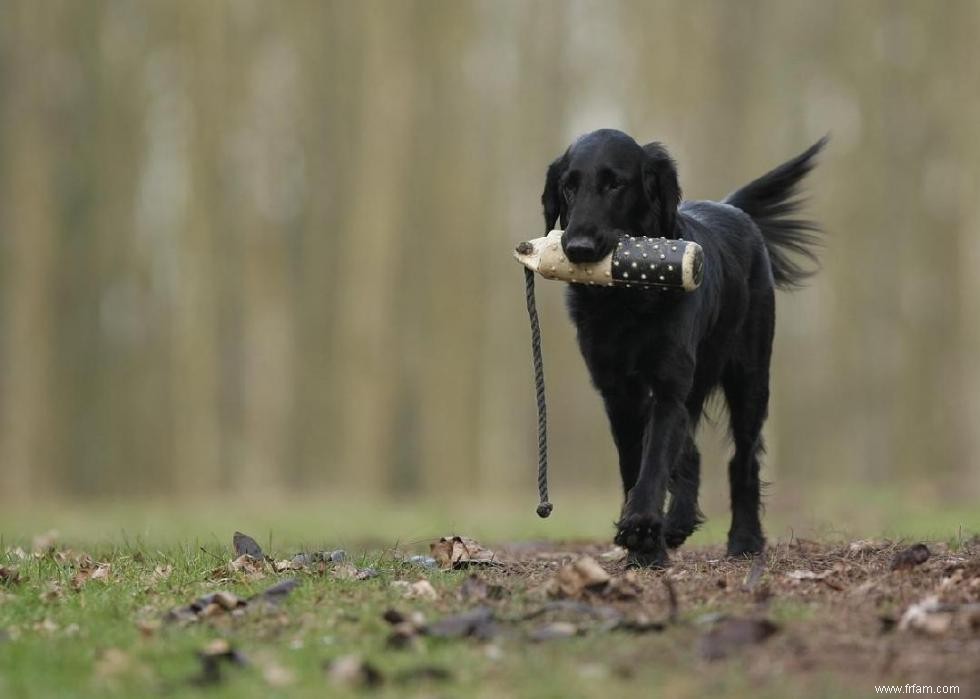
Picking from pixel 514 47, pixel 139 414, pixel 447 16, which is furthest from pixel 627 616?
pixel 139 414

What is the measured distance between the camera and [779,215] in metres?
7.93

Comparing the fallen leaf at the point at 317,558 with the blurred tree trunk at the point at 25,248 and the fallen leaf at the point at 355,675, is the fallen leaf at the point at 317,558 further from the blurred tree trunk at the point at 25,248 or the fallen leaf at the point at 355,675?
the blurred tree trunk at the point at 25,248

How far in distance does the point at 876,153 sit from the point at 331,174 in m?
8.38

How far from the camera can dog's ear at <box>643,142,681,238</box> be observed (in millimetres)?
6152

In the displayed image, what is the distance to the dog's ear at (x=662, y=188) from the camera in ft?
20.2

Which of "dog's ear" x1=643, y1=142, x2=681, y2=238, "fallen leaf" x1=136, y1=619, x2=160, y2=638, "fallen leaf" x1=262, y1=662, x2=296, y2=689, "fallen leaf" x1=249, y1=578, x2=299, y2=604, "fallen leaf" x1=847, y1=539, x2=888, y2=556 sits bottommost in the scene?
"fallen leaf" x1=847, y1=539, x2=888, y2=556

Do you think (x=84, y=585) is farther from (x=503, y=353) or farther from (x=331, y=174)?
(x=503, y=353)

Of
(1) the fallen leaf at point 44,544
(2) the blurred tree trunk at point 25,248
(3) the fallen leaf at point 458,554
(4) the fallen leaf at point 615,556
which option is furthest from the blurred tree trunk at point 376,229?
(3) the fallen leaf at point 458,554

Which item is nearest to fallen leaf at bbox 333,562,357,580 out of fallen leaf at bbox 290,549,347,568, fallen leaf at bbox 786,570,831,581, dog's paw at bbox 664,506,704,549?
fallen leaf at bbox 290,549,347,568

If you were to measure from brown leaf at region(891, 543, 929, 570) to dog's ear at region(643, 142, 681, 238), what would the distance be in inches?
66.0

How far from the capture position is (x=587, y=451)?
31.8 meters

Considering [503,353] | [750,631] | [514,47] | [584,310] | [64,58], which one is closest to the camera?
[750,631]

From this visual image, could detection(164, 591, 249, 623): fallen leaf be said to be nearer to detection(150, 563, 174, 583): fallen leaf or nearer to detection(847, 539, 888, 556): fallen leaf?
detection(150, 563, 174, 583): fallen leaf

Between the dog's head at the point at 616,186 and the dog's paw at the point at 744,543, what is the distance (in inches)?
64.0
